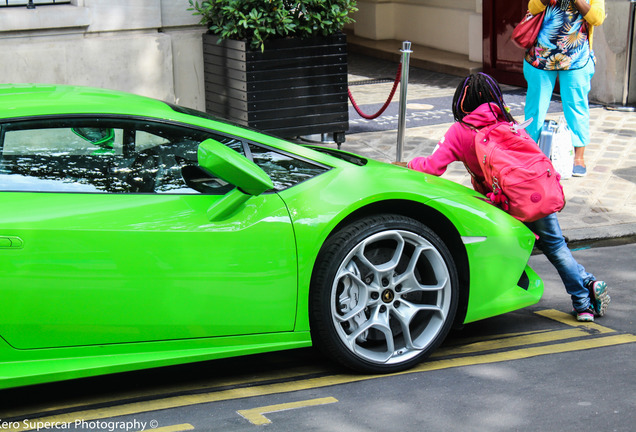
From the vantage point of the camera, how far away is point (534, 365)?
14.8 ft

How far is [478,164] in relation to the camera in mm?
5016

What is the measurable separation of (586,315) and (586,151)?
4.40m

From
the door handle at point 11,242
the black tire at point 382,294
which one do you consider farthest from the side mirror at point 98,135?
the black tire at point 382,294

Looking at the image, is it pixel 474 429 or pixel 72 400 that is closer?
pixel 474 429

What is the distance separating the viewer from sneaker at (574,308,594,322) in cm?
511

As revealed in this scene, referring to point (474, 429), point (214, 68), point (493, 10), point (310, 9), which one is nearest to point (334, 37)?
point (310, 9)

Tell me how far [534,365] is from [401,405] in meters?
0.83

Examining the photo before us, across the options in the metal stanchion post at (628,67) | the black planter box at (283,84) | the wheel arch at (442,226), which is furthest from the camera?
the metal stanchion post at (628,67)

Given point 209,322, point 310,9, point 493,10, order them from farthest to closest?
point 493,10
point 310,9
point 209,322

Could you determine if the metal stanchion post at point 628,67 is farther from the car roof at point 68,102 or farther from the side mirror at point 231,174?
the side mirror at point 231,174

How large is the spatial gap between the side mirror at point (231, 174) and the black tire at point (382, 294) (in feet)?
1.45

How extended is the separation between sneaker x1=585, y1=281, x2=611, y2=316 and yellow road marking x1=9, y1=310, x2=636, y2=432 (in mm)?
118

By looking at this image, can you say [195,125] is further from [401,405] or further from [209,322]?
[401,405]

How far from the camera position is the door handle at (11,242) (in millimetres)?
3664
